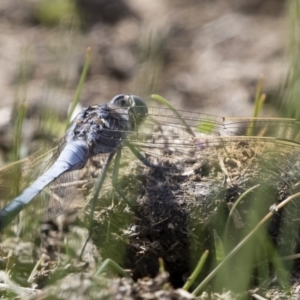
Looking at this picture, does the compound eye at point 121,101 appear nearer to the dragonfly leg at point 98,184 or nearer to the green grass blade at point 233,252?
the dragonfly leg at point 98,184

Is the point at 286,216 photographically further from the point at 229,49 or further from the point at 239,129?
the point at 229,49

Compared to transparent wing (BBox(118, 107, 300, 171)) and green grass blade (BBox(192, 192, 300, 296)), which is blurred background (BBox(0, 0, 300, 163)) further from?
green grass blade (BBox(192, 192, 300, 296))

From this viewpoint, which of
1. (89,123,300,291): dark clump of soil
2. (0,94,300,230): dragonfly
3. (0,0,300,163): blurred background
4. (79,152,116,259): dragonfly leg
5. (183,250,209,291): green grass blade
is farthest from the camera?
(0,0,300,163): blurred background

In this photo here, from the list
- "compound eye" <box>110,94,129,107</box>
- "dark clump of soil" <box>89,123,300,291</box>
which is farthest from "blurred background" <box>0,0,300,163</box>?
"dark clump of soil" <box>89,123,300,291</box>

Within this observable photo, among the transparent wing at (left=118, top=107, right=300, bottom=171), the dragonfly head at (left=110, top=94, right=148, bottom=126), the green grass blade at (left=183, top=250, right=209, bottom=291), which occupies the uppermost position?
the dragonfly head at (left=110, top=94, right=148, bottom=126)

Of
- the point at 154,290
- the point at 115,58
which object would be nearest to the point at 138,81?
the point at 115,58

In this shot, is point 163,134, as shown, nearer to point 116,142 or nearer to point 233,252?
point 116,142
